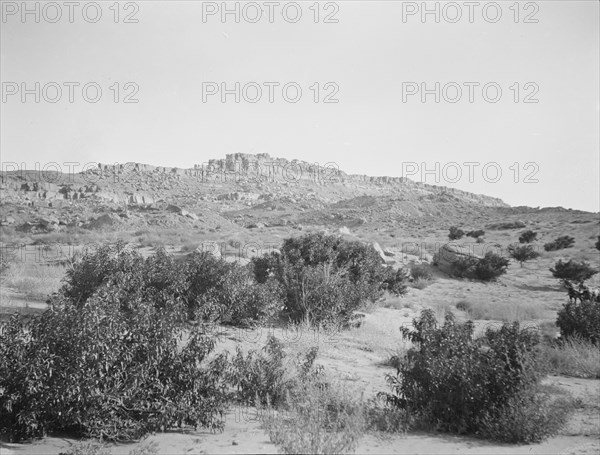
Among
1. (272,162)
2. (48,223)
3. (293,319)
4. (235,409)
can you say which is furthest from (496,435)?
(272,162)

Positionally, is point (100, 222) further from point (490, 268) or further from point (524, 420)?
point (524, 420)

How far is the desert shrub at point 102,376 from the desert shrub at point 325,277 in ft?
20.7

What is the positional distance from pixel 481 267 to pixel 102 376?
2246cm

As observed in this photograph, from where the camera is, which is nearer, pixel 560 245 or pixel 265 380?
pixel 265 380

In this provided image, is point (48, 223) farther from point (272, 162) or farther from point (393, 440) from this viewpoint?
point (272, 162)

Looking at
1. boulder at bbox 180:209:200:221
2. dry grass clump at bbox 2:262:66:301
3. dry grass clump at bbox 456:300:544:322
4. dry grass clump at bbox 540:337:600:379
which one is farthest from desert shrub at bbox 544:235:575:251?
boulder at bbox 180:209:200:221

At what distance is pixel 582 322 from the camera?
428 inches

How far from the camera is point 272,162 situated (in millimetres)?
145750

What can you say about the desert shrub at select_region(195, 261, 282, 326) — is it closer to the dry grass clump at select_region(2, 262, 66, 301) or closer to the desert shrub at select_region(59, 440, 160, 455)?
the dry grass clump at select_region(2, 262, 66, 301)

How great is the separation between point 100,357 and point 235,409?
7.36 feet

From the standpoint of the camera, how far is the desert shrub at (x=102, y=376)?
16.9ft

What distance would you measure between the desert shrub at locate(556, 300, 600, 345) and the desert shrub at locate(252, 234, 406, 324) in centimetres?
560

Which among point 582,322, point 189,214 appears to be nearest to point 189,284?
point 582,322

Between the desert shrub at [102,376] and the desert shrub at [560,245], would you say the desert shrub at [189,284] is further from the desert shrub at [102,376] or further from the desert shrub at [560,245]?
the desert shrub at [560,245]
